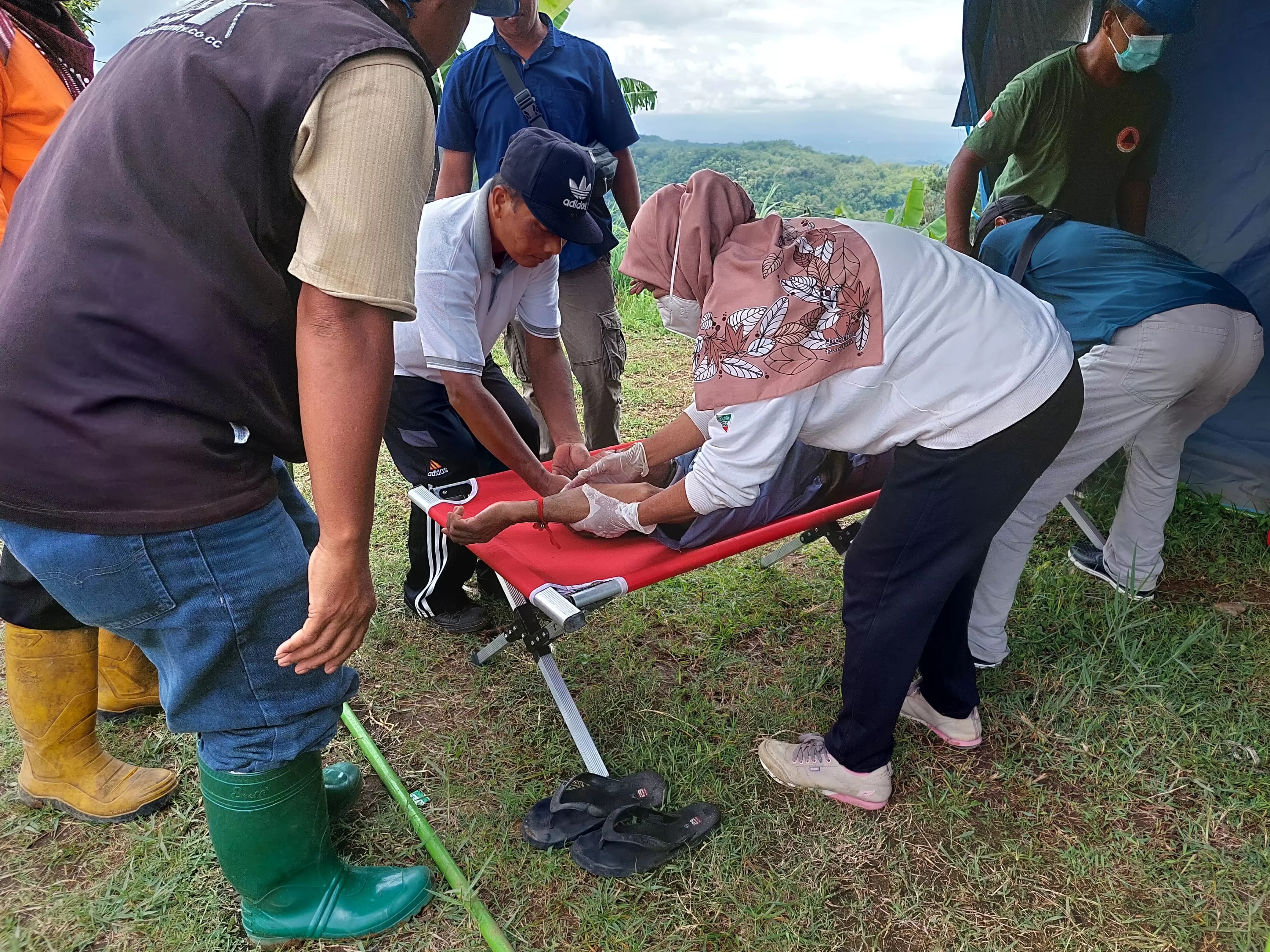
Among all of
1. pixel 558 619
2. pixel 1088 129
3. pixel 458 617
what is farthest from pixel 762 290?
pixel 1088 129

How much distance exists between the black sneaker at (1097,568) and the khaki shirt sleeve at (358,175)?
116 inches

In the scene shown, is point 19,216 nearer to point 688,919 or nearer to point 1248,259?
point 688,919

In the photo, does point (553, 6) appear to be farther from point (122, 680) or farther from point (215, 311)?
point (215, 311)

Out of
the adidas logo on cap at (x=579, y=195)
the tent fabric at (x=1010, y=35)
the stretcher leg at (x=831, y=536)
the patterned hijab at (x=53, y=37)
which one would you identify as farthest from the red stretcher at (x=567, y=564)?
the tent fabric at (x=1010, y=35)

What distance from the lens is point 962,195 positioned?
10.5ft

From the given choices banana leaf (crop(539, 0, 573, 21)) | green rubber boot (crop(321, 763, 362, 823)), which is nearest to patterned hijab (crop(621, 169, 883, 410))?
green rubber boot (crop(321, 763, 362, 823))

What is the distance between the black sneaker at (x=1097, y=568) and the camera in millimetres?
3027

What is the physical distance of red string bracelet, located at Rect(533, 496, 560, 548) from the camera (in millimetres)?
2359

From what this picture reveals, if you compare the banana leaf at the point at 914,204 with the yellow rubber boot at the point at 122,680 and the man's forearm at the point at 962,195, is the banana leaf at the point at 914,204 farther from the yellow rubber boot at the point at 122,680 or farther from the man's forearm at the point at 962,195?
the yellow rubber boot at the point at 122,680

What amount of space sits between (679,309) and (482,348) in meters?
0.79

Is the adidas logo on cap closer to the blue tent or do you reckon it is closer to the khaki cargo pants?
the khaki cargo pants

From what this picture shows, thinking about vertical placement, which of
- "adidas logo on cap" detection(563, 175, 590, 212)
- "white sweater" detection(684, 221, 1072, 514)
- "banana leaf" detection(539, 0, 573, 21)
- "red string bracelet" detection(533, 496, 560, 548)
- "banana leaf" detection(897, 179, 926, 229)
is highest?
"banana leaf" detection(539, 0, 573, 21)

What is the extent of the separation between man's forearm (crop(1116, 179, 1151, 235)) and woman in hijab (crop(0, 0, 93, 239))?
375 cm

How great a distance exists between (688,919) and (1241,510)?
10.6 feet
